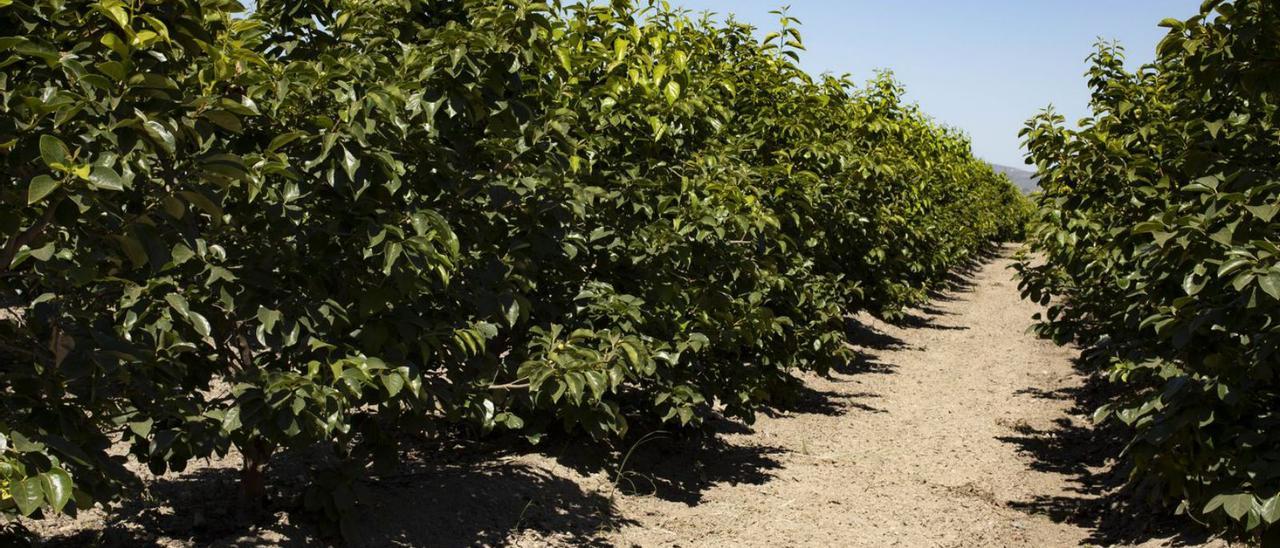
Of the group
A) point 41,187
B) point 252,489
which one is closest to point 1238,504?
point 41,187

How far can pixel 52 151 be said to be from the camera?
2.52 metres

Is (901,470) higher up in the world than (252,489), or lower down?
lower down

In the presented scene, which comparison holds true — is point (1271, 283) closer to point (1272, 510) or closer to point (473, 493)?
point (1272, 510)

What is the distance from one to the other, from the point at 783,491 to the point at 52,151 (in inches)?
239

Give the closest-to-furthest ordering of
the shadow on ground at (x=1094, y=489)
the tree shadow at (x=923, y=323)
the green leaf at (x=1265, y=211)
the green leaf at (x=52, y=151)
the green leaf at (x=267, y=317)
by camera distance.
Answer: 1. the green leaf at (x=52, y=151)
2. the green leaf at (x=1265, y=211)
3. the green leaf at (x=267, y=317)
4. the shadow on ground at (x=1094, y=489)
5. the tree shadow at (x=923, y=323)

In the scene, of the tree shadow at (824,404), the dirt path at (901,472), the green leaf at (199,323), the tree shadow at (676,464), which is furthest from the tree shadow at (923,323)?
the green leaf at (199,323)

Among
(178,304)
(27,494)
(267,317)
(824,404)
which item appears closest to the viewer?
(27,494)

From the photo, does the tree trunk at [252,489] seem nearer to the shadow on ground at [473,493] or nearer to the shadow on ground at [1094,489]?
the shadow on ground at [473,493]

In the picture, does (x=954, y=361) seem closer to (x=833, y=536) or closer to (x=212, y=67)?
(x=833, y=536)

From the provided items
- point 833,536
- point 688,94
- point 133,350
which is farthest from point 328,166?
point 833,536

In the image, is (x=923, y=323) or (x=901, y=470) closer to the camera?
(x=901, y=470)

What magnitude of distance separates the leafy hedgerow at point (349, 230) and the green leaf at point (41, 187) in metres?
0.01

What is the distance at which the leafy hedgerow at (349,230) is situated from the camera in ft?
9.43

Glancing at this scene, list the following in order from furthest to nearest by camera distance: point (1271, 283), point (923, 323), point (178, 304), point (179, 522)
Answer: point (923, 323)
point (179, 522)
point (178, 304)
point (1271, 283)
